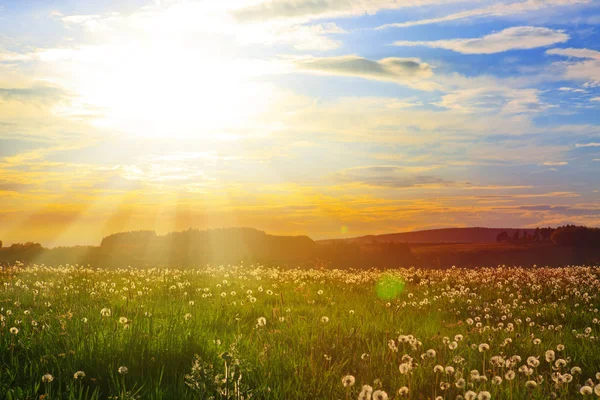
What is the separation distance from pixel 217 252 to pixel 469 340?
25467 millimetres

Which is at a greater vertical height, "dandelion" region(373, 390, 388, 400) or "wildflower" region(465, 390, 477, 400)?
"dandelion" region(373, 390, 388, 400)

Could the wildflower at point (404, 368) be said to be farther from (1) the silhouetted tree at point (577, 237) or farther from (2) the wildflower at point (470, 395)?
(1) the silhouetted tree at point (577, 237)

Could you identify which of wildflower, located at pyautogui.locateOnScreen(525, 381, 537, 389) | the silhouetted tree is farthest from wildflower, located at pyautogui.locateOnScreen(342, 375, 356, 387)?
the silhouetted tree

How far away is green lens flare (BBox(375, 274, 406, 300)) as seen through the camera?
485 inches

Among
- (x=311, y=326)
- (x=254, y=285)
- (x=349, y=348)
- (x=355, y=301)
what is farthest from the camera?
(x=254, y=285)

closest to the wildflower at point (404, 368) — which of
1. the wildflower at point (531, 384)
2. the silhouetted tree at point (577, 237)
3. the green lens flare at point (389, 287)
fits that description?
the wildflower at point (531, 384)

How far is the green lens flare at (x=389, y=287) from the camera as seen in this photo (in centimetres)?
1233

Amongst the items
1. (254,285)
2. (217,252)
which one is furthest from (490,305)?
(217,252)

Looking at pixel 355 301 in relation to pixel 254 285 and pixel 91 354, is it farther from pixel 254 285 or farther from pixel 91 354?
pixel 91 354

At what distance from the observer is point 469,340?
287 inches

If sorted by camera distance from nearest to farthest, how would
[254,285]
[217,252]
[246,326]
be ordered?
[246,326] → [254,285] → [217,252]

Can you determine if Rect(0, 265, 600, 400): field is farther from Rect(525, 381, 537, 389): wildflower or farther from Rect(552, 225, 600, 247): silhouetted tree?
Rect(552, 225, 600, 247): silhouetted tree

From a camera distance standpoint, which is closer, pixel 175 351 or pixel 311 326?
pixel 175 351

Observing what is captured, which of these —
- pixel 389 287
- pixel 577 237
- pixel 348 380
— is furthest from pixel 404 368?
pixel 577 237
